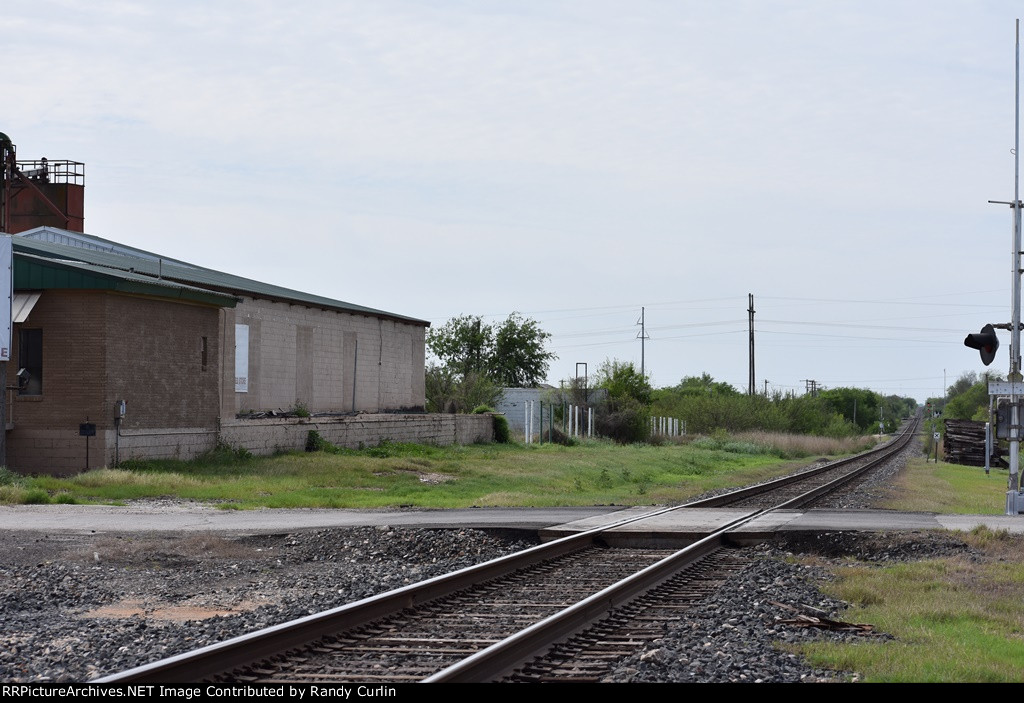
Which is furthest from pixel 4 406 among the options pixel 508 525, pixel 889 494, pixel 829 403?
pixel 829 403

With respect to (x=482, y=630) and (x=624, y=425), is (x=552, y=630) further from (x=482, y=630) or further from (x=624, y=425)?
(x=624, y=425)

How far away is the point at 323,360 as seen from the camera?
1702 inches

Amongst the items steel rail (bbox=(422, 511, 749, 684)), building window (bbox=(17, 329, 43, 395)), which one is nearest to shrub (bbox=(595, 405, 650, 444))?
building window (bbox=(17, 329, 43, 395))

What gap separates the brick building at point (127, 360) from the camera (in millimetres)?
26969

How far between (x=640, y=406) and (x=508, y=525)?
48.1 meters

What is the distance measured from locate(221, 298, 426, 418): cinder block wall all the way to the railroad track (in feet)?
73.5

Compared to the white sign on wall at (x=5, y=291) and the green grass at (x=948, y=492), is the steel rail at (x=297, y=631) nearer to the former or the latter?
the green grass at (x=948, y=492)

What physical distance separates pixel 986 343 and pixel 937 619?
9.88 m

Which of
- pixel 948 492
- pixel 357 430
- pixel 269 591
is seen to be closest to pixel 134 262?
pixel 357 430

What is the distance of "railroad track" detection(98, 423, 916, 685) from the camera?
24.7ft

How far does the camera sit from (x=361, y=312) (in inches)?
1842

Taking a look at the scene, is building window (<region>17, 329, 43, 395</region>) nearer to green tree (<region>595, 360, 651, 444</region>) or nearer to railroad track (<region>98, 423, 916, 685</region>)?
railroad track (<region>98, 423, 916, 685</region>)

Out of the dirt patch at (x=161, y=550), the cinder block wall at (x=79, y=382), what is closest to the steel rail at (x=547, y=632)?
the dirt patch at (x=161, y=550)

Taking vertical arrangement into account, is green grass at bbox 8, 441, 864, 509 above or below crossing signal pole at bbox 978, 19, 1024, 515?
below
